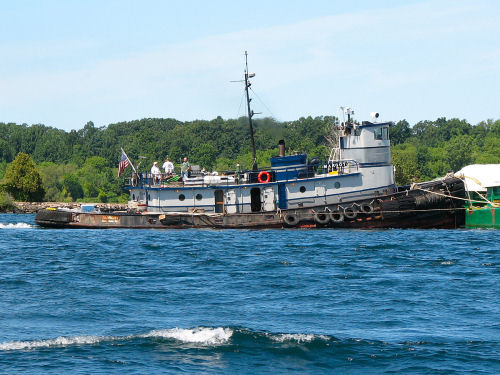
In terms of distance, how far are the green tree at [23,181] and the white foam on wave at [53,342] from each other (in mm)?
63018

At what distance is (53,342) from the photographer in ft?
49.2

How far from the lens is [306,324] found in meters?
16.5

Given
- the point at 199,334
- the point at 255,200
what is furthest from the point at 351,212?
the point at 199,334

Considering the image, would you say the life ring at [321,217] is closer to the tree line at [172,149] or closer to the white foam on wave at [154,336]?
the white foam on wave at [154,336]

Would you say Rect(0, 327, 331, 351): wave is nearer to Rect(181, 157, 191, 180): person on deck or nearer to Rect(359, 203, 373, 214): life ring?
Rect(359, 203, 373, 214): life ring

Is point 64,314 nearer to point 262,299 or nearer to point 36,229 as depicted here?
point 262,299

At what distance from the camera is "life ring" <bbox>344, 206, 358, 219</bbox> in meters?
35.4

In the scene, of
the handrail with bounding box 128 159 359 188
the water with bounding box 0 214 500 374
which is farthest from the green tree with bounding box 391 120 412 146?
the water with bounding box 0 214 500 374

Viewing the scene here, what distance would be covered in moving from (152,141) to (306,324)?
350 feet

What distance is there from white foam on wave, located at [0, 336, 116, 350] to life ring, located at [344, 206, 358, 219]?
21.6 meters

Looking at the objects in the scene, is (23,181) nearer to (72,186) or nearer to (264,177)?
(72,186)

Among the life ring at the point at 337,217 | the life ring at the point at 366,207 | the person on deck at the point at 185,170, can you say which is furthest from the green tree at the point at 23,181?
the life ring at the point at 366,207

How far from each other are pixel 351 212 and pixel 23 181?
160 feet

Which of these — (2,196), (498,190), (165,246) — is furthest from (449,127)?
(165,246)
